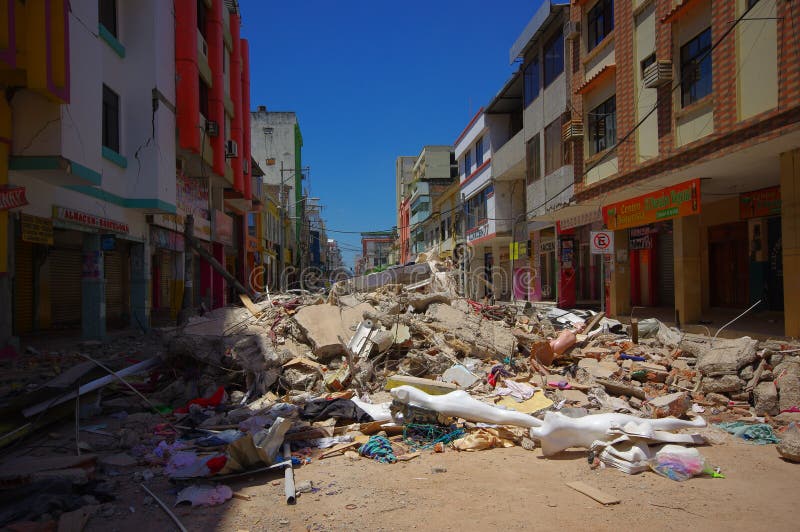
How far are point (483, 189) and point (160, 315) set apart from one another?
18.5m

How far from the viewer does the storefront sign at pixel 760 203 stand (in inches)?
513

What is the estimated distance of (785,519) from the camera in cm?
379

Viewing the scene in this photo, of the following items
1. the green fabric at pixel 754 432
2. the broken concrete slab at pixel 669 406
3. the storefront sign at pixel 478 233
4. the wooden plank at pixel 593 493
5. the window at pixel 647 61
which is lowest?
the green fabric at pixel 754 432

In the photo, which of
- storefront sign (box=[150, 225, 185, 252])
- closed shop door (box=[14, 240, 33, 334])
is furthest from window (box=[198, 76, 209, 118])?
closed shop door (box=[14, 240, 33, 334])

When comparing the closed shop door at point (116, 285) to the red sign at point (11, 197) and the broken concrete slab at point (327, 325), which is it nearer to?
the red sign at point (11, 197)

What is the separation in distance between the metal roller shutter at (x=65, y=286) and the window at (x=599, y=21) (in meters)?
18.4

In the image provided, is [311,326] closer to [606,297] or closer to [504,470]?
[504,470]

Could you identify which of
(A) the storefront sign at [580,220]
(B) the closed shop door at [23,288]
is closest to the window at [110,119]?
(B) the closed shop door at [23,288]

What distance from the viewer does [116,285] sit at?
59.9 feet

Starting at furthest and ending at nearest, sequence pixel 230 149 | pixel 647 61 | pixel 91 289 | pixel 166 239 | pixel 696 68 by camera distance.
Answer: pixel 230 149 → pixel 166 239 → pixel 647 61 → pixel 91 289 → pixel 696 68

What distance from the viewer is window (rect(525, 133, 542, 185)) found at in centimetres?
2098

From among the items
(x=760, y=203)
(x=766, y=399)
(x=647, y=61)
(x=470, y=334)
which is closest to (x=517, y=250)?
(x=760, y=203)

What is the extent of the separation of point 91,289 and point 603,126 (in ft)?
50.9

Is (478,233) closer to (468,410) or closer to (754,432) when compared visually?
(754,432)
